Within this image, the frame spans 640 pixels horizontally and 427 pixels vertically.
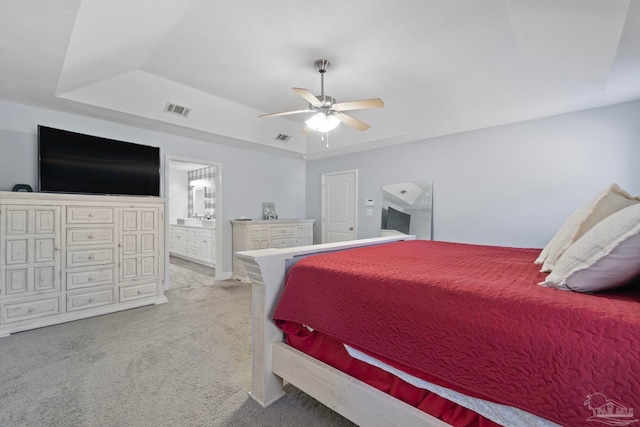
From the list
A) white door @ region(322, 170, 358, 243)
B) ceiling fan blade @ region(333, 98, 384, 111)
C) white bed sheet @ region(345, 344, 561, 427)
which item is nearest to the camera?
white bed sheet @ region(345, 344, 561, 427)

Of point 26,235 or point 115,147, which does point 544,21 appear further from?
point 26,235

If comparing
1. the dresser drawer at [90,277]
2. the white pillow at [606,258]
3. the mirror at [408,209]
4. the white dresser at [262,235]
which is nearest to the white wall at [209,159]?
the white dresser at [262,235]

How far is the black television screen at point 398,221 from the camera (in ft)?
14.9

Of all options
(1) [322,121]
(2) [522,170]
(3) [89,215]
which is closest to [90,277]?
(3) [89,215]

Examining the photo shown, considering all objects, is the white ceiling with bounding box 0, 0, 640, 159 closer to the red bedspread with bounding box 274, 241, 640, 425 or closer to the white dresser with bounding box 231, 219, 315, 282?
the white dresser with bounding box 231, 219, 315, 282

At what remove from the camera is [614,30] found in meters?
1.96

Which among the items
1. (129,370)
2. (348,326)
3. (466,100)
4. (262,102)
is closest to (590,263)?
(348,326)

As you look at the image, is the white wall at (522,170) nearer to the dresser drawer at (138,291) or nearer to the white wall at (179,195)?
the dresser drawer at (138,291)

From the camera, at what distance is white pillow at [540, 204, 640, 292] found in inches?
34.7

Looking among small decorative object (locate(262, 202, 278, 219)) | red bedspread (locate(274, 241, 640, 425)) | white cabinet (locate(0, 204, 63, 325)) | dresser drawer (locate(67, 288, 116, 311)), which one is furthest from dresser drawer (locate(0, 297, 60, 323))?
small decorative object (locate(262, 202, 278, 219))

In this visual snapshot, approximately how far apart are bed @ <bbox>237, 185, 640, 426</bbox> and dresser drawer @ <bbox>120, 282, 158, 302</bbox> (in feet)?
7.95

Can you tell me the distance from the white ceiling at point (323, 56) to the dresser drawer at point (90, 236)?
136 cm

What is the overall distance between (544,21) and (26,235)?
15.8 feet

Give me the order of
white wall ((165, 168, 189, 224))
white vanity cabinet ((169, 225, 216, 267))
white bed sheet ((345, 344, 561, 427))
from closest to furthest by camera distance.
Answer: white bed sheet ((345, 344, 561, 427))
white vanity cabinet ((169, 225, 216, 267))
white wall ((165, 168, 189, 224))
